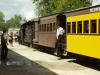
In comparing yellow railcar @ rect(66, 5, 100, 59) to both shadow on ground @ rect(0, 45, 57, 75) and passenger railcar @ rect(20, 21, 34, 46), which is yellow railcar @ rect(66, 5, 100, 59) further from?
passenger railcar @ rect(20, 21, 34, 46)

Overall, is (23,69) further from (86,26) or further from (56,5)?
(56,5)

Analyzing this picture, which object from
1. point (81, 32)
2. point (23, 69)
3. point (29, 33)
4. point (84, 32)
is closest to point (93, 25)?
point (84, 32)

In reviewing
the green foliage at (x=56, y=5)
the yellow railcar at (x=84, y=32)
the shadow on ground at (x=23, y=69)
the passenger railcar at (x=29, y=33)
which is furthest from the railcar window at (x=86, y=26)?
the green foliage at (x=56, y=5)

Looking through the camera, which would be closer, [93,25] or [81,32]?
[93,25]

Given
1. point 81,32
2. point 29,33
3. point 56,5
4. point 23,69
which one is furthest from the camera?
point 56,5

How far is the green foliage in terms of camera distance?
5459 centimetres

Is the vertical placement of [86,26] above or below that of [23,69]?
above

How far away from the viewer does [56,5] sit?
5728 cm

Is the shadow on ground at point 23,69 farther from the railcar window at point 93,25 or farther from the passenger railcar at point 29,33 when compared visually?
the passenger railcar at point 29,33

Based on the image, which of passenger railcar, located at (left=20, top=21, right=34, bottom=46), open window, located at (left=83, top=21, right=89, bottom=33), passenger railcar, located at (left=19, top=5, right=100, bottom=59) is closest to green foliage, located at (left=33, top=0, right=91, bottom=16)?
passenger railcar, located at (left=20, top=21, right=34, bottom=46)

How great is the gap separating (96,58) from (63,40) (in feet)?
17.6

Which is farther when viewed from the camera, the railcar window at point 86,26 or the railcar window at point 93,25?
the railcar window at point 86,26

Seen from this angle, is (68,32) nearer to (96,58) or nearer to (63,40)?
(63,40)

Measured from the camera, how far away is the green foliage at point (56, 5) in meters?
54.6
